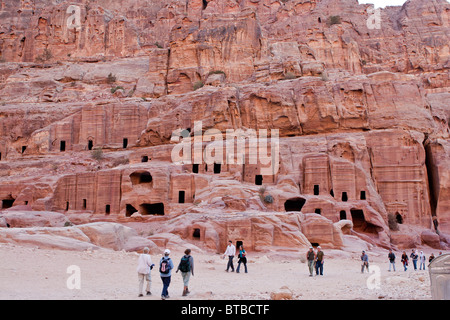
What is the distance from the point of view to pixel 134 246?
23891 millimetres

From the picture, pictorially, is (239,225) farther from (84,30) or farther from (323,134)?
(84,30)

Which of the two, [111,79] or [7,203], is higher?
[111,79]

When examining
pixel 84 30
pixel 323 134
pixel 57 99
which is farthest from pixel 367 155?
pixel 84 30

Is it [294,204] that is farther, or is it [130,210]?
[294,204]

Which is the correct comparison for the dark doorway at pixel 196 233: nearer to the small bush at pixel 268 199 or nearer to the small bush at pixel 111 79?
the small bush at pixel 268 199

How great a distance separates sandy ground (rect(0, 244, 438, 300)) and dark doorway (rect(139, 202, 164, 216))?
19.0 metres

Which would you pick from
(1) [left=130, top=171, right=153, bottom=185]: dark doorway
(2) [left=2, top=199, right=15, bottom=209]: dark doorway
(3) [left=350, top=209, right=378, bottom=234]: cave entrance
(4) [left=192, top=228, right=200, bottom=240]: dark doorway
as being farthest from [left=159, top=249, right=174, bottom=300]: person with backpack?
(2) [left=2, top=199, right=15, bottom=209]: dark doorway

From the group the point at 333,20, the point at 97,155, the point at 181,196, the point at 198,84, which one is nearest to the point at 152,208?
the point at 181,196

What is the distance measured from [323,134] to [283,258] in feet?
88.4

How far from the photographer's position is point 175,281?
15758 mm

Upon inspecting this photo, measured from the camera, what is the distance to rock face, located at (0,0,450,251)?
36750 mm

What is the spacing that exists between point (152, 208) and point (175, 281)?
26.5 metres

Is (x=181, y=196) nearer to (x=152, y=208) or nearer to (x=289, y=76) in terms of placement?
(x=152, y=208)

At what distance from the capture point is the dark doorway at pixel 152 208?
40094 mm
